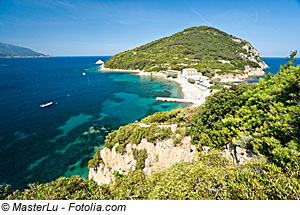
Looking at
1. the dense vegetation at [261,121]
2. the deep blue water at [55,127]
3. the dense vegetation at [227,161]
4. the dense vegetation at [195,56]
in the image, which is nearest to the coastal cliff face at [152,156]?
the dense vegetation at [227,161]

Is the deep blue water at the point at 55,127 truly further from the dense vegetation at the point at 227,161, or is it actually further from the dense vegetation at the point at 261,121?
the dense vegetation at the point at 261,121

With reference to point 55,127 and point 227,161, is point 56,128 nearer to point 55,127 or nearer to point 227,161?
point 55,127

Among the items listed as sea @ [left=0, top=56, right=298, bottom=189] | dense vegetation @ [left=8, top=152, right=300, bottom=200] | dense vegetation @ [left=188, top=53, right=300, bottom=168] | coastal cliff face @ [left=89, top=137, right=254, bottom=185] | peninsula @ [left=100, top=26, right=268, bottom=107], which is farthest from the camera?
peninsula @ [left=100, top=26, right=268, bottom=107]

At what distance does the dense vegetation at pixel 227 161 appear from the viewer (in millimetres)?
5262

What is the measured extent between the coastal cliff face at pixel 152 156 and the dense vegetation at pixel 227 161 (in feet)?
1.55

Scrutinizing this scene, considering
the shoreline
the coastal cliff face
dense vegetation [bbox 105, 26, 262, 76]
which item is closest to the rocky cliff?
the coastal cliff face

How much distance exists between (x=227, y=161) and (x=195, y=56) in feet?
382

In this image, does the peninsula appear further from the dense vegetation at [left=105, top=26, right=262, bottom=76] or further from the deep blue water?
the deep blue water

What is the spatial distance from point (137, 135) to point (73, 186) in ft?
30.2

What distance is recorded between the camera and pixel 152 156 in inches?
583

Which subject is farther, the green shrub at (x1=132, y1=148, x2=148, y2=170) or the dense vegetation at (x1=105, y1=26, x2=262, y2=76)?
the dense vegetation at (x1=105, y1=26, x2=262, y2=76)

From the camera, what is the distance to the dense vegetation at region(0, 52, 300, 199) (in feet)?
17.3

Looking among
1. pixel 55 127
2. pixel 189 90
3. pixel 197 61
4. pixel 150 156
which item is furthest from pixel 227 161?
pixel 197 61

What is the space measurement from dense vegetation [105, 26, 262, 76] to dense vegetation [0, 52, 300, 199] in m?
69.3
